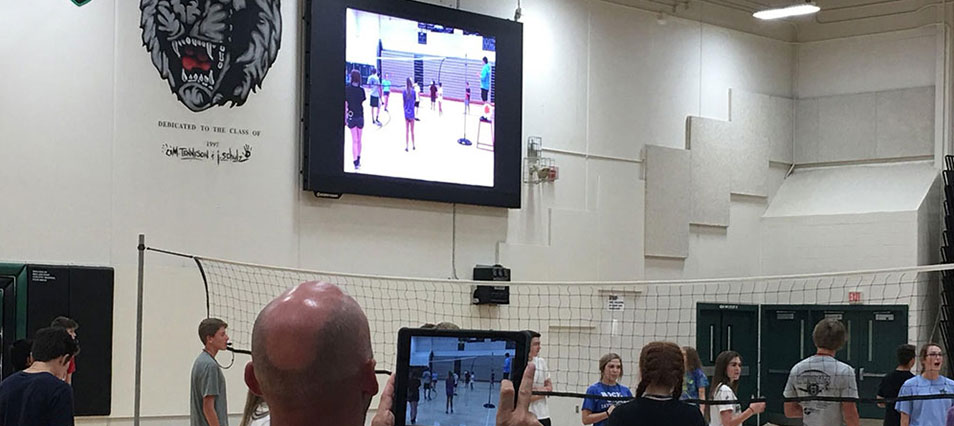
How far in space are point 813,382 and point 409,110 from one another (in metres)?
5.75

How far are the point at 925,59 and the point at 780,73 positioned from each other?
6.27 feet

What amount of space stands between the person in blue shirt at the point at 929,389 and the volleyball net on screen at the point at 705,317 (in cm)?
358

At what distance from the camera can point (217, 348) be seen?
8047mm

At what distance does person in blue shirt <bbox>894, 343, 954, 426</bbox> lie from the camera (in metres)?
8.12

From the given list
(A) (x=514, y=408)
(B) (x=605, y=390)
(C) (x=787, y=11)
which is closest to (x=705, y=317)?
(C) (x=787, y=11)

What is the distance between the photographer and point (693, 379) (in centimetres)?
869

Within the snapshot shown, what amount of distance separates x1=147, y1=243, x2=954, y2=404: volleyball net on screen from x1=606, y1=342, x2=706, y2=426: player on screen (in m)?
6.73

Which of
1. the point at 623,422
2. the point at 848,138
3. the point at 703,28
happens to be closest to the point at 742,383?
the point at 848,138

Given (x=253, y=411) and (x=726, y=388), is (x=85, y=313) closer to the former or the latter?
(x=726, y=388)

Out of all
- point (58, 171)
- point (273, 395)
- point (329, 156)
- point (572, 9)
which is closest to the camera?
point (273, 395)

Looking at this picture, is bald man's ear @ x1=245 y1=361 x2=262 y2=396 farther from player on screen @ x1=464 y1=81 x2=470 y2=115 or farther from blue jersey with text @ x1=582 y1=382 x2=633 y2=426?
player on screen @ x1=464 y1=81 x2=470 y2=115

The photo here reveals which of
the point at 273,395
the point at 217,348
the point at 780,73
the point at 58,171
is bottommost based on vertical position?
the point at 217,348

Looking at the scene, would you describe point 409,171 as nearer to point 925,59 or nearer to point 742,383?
point 742,383

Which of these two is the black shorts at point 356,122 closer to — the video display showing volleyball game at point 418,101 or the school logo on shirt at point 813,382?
the video display showing volleyball game at point 418,101
